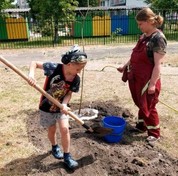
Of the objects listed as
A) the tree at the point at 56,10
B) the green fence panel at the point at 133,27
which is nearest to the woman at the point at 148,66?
the tree at the point at 56,10

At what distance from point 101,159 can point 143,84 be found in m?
1.15

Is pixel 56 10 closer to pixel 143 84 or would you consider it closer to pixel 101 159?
pixel 143 84

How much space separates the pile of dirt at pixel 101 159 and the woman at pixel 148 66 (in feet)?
1.27

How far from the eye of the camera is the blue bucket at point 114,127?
4039mm

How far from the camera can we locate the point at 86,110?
5.24m

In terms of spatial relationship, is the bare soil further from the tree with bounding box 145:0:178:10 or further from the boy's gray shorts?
the tree with bounding box 145:0:178:10

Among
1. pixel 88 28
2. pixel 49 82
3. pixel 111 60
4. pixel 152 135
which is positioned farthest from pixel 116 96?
pixel 88 28

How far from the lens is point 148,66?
12.9ft

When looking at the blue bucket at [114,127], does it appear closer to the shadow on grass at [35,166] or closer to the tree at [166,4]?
the shadow on grass at [35,166]

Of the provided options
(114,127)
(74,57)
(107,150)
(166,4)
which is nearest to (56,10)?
(166,4)

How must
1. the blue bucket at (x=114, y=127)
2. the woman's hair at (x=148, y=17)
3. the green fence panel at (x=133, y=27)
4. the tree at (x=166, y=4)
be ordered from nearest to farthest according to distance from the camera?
the woman's hair at (x=148, y=17) < the blue bucket at (x=114, y=127) < the tree at (x=166, y=4) < the green fence panel at (x=133, y=27)

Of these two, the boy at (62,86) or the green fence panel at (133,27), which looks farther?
the green fence panel at (133,27)

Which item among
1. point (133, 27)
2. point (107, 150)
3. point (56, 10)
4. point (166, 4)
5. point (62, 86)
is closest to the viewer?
point (62, 86)

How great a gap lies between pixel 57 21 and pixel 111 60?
7403mm
